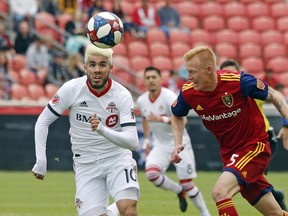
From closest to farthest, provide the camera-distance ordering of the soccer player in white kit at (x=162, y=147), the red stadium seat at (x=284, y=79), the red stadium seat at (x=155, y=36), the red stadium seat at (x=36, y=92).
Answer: the soccer player in white kit at (x=162, y=147) → the red stadium seat at (x=36, y=92) → the red stadium seat at (x=284, y=79) → the red stadium seat at (x=155, y=36)

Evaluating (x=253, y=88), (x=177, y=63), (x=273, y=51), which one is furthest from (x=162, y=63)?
(x=253, y=88)

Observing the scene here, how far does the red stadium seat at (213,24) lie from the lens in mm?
25844

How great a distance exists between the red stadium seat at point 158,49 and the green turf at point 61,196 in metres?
4.45

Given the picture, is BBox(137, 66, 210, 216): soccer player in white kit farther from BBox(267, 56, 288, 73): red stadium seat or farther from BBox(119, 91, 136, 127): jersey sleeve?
BBox(267, 56, 288, 73): red stadium seat

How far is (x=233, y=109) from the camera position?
9.45m

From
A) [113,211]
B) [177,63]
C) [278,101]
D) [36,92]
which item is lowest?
[36,92]

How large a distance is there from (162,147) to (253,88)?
225 inches

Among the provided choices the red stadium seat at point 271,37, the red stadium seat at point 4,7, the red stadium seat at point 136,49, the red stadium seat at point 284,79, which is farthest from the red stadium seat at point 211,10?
the red stadium seat at point 4,7

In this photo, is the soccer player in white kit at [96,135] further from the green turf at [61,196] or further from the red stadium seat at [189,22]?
the red stadium seat at [189,22]

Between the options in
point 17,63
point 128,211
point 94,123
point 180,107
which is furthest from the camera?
point 17,63

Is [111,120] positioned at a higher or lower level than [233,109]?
lower

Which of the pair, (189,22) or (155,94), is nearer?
(155,94)

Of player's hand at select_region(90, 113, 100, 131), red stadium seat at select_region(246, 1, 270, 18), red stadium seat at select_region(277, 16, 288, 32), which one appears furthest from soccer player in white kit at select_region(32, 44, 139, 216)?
red stadium seat at select_region(246, 1, 270, 18)

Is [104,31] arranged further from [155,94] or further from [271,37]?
[271,37]
